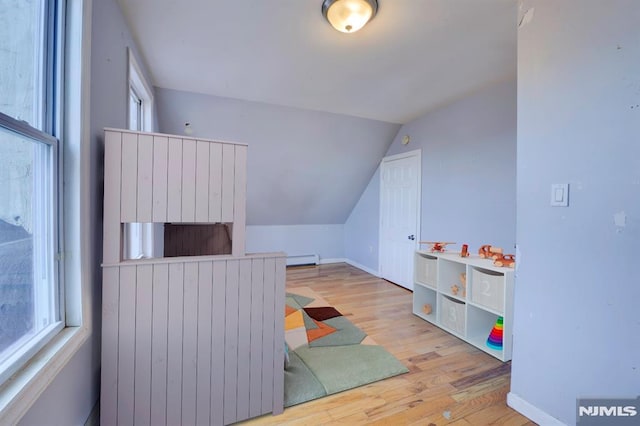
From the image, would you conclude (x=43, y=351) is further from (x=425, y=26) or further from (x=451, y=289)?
(x=451, y=289)

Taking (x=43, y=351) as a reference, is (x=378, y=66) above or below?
above

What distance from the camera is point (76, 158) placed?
1171mm

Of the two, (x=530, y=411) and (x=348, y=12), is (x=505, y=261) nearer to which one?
(x=530, y=411)

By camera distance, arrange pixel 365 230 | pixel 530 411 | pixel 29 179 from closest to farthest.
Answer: pixel 29 179 < pixel 530 411 < pixel 365 230

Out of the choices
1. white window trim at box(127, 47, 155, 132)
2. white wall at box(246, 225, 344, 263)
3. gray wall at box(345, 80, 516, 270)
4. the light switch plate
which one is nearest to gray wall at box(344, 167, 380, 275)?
white wall at box(246, 225, 344, 263)

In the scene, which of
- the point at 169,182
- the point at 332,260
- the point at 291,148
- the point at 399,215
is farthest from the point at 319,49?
the point at 332,260

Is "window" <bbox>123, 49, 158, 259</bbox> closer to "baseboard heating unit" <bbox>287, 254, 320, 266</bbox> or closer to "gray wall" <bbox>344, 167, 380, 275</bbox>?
"baseboard heating unit" <bbox>287, 254, 320, 266</bbox>

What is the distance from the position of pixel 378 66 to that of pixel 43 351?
9.03ft

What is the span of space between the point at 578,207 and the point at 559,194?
107 mm

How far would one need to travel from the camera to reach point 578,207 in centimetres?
141

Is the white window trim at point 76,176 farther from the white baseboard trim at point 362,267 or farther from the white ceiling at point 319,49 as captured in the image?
the white baseboard trim at point 362,267

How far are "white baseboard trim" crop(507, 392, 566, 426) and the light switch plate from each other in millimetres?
1176

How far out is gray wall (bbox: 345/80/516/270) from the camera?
269 centimetres

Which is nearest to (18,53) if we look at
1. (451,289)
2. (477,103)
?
(451,289)
